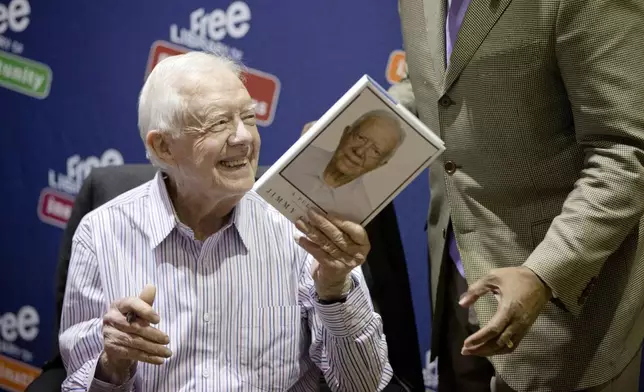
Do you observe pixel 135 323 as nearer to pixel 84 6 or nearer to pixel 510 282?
pixel 510 282

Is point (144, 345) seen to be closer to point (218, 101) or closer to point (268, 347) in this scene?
point (268, 347)

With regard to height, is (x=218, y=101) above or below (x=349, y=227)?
above

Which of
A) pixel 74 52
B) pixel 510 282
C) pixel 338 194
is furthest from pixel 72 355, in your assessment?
pixel 74 52

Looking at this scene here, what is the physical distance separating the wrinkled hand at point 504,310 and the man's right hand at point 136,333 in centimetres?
56

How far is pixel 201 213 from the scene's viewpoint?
1.85 meters

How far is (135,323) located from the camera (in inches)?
61.5

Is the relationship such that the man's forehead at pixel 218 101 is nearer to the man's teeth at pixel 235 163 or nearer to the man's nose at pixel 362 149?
the man's teeth at pixel 235 163

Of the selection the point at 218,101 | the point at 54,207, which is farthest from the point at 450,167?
the point at 54,207

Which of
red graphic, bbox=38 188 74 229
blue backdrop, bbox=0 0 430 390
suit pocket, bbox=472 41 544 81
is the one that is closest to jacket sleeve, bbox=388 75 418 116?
suit pocket, bbox=472 41 544 81

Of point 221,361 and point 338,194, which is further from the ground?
point 338,194

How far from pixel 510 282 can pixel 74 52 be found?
2200 mm

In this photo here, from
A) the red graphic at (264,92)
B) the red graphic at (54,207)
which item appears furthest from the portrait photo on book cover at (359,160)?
the red graphic at (54,207)

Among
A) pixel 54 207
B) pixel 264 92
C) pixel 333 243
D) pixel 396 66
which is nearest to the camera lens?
pixel 333 243

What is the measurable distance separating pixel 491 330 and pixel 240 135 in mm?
638
